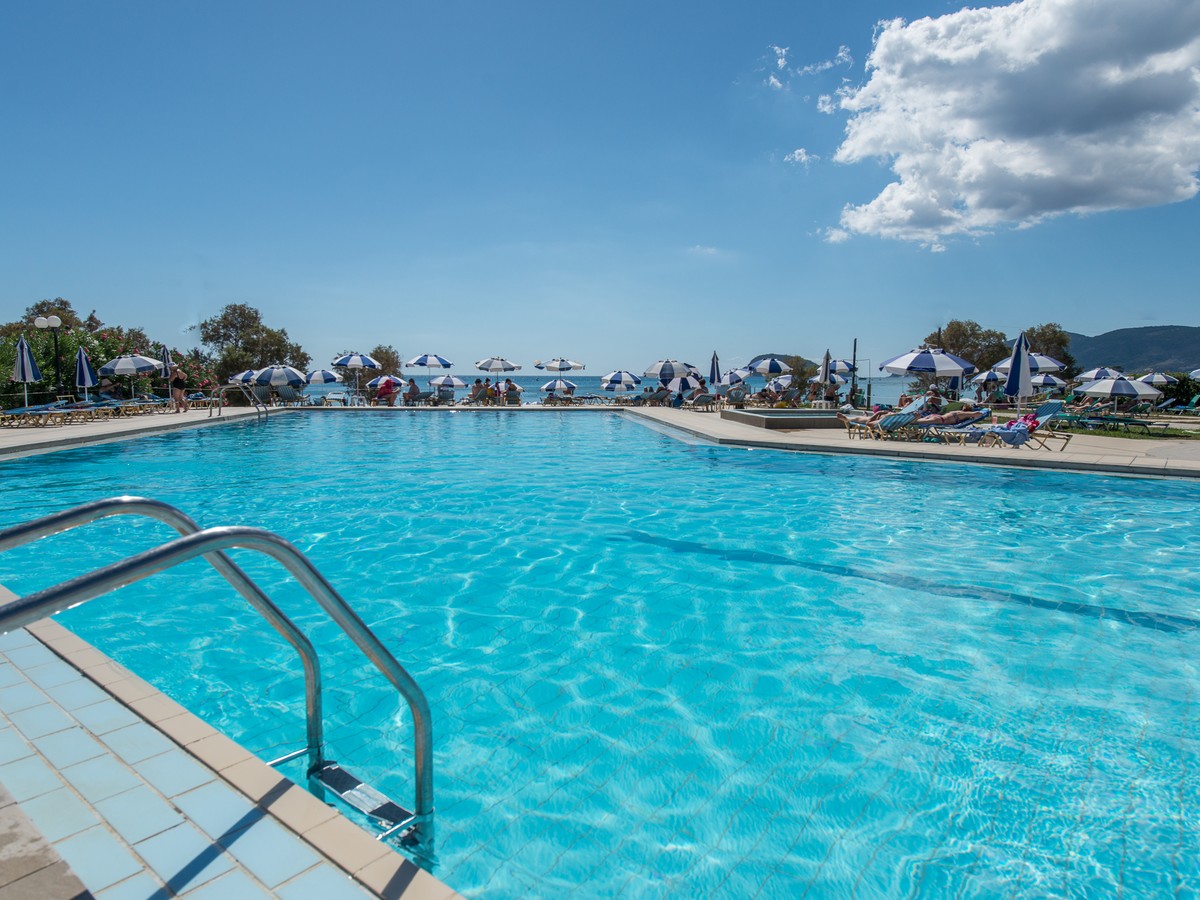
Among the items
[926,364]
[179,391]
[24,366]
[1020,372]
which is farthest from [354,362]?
[1020,372]

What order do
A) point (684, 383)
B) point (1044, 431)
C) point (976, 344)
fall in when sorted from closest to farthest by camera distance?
1. point (1044, 431)
2. point (684, 383)
3. point (976, 344)

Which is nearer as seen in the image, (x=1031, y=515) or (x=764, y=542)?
(x=764, y=542)

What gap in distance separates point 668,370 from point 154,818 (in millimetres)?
28212

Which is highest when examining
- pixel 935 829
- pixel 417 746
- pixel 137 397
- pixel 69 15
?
pixel 69 15

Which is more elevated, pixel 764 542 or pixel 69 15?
pixel 69 15

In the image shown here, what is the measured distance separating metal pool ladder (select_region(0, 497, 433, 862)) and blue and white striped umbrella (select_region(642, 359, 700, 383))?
27.4 m

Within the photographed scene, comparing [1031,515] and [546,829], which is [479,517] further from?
[1031,515]

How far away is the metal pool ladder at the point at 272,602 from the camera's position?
151 centimetres

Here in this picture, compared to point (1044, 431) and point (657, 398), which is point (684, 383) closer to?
point (657, 398)

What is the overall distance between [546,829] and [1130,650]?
14.8ft

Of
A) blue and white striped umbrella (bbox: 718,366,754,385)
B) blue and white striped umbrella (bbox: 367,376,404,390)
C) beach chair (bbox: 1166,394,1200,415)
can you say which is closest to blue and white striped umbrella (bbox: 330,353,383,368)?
blue and white striped umbrella (bbox: 367,376,404,390)

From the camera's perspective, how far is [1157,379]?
25000 millimetres

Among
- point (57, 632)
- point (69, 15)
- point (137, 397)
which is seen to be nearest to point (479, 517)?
point (57, 632)

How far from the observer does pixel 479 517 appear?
895cm
